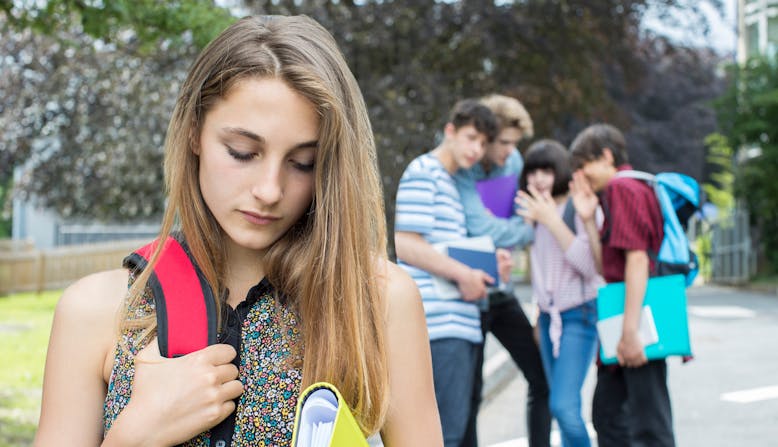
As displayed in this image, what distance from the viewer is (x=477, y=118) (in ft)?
14.5

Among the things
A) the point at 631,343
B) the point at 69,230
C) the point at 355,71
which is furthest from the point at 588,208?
the point at 69,230

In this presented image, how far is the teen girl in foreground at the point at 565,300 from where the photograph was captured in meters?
4.66

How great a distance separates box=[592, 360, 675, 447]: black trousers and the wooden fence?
51.5 ft

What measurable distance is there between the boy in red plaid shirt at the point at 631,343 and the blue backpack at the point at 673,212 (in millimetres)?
34

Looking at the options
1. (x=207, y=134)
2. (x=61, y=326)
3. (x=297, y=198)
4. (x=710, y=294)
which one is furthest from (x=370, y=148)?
(x=710, y=294)

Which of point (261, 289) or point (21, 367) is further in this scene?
point (21, 367)

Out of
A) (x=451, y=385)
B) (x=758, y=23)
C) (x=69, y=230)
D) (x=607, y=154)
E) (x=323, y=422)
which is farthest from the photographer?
(x=69, y=230)

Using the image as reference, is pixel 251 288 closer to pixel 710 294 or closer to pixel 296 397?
pixel 296 397

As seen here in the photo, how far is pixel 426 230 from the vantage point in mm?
4258

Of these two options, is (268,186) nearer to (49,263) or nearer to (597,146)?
(597,146)

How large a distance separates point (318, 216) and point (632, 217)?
2.84 meters

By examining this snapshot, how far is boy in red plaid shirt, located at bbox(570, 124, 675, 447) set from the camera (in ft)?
13.5

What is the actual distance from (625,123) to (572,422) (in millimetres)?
11645

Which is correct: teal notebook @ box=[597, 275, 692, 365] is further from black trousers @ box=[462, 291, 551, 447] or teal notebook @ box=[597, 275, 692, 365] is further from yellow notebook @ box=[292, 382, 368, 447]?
yellow notebook @ box=[292, 382, 368, 447]
